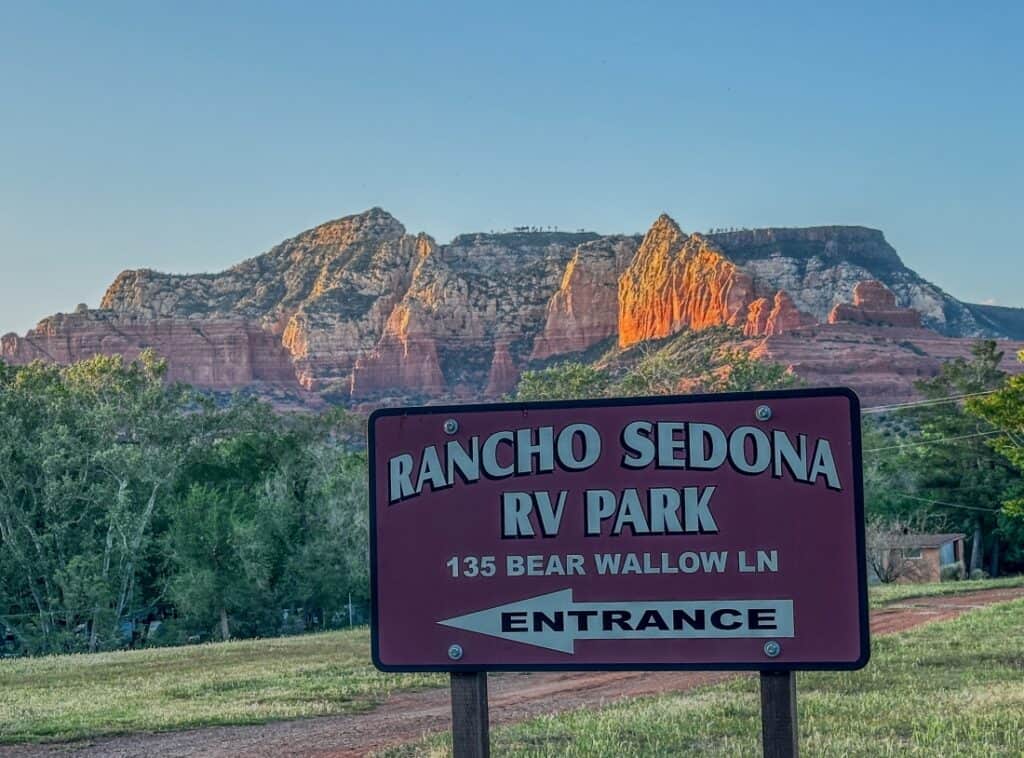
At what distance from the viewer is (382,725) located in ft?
44.7

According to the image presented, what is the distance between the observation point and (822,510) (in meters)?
5.81

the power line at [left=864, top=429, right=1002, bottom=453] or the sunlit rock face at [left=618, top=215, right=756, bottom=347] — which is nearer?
the power line at [left=864, top=429, right=1002, bottom=453]

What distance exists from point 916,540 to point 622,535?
1910 inches

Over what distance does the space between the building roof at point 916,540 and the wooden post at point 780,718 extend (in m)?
46.3

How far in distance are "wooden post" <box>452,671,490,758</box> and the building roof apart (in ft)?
152

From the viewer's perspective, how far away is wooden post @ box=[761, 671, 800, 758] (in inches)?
229

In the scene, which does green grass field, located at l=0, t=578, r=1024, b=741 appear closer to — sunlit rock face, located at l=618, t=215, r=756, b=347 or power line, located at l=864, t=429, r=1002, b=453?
power line, located at l=864, t=429, r=1002, b=453

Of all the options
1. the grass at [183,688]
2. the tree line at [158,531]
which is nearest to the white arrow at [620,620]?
the grass at [183,688]

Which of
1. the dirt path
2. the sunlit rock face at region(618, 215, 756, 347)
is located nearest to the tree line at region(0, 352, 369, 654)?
the dirt path

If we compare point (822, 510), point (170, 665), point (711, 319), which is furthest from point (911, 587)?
point (711, 319)

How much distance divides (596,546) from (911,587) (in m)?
37.7

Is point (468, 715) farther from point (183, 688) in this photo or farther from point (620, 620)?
point (183, 688)

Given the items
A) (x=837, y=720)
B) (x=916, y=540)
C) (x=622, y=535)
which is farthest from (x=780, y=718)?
(x=916, y=540)

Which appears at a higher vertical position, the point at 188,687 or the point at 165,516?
the point at 165,516
